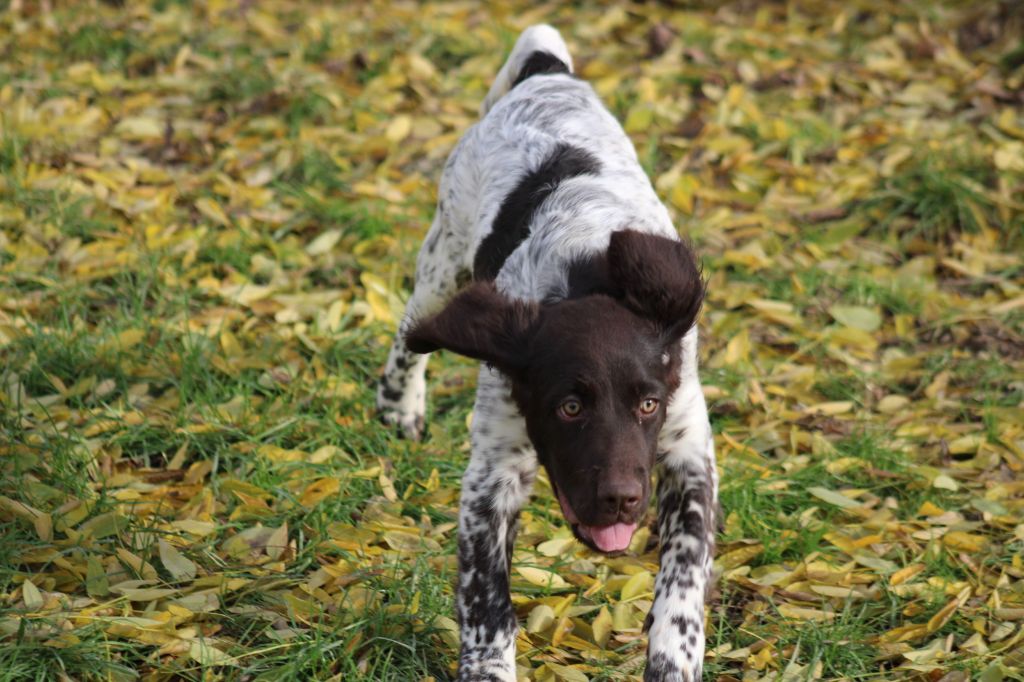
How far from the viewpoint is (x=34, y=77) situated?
24.3 feet

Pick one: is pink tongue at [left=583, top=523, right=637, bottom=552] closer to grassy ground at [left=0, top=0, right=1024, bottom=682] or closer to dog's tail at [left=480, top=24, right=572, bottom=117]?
grassy ground at [left=0, top=0, right=1024, bottom=682]

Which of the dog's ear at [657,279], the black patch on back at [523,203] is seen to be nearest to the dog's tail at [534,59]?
the black patch on back at [523,203]

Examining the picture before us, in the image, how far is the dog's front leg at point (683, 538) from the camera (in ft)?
11.5

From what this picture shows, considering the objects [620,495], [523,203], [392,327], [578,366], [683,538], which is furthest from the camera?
[392,327]

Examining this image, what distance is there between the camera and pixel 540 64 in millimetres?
4973

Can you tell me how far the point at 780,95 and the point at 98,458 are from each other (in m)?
4.52

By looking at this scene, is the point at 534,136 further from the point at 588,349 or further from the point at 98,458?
the point at 98,458

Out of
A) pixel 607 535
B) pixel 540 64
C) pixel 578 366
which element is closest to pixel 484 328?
pixel 578 366

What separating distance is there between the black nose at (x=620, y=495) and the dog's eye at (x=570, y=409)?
0.21 metres

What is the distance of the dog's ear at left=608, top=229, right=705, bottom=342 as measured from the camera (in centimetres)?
335

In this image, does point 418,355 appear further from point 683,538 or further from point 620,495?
point 620,495

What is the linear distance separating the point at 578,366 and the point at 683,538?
0.72 metres

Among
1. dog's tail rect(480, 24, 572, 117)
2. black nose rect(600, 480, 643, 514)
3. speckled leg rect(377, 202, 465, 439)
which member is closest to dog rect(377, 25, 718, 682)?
black nose rect(600, 480, 643, 514)

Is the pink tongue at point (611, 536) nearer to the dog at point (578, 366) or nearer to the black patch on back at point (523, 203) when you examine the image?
the dog at point (578, 366)
